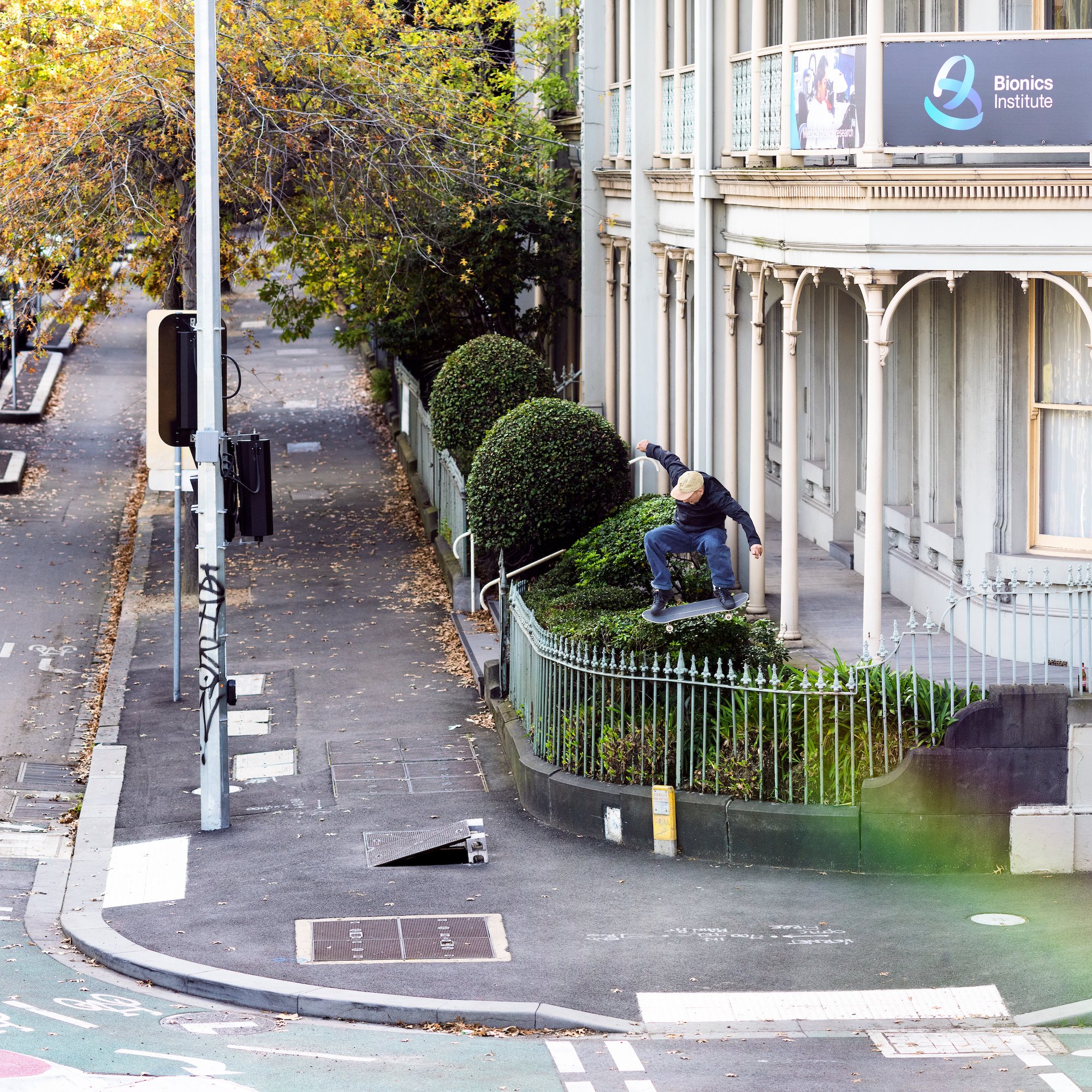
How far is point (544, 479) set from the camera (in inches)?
712

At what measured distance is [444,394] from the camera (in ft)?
Answer: 71.7

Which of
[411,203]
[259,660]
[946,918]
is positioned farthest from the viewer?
[411,203]

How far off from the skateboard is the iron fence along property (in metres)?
0.30

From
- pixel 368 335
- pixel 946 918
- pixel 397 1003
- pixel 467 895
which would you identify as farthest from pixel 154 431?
pixel 368 335

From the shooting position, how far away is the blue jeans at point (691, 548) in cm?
1348

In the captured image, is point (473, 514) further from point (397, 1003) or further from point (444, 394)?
point (397, 1003)

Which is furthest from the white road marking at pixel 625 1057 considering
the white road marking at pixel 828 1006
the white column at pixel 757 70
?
the white column at pixel 757 70

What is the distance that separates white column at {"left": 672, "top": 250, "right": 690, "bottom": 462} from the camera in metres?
19.2

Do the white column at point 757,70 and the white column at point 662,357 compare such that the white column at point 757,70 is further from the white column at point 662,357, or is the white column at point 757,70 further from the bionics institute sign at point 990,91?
the white column at point 662,357

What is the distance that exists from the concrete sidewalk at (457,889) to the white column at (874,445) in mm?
2486

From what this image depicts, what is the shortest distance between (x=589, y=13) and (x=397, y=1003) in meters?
16.0

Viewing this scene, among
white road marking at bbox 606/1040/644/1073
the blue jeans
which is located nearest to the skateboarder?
the blue jeans

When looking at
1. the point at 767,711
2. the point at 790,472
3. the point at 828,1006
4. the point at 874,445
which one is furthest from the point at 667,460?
the point at 828,1006

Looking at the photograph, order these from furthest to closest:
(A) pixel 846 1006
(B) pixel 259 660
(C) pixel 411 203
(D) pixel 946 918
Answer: (C) pixel 411 203 < (B) pixel 259 660 < (D) pixel 946 918 < (A) pixel 846 1006
